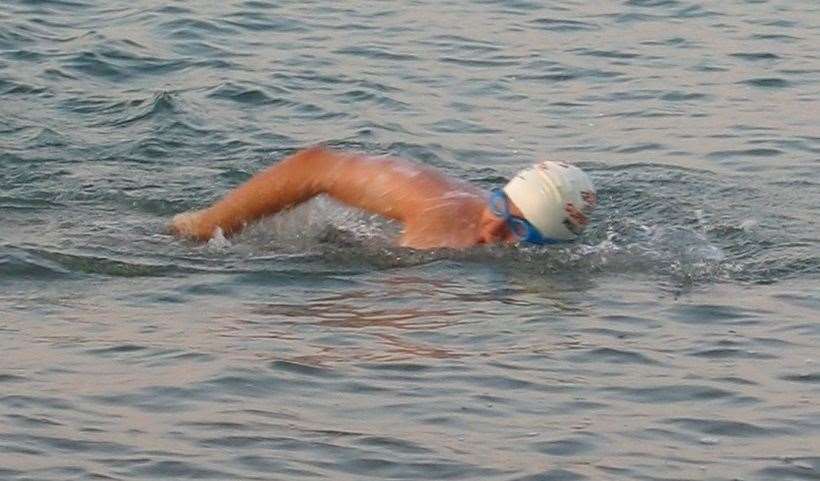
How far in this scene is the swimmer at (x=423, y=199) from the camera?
30.4 ft

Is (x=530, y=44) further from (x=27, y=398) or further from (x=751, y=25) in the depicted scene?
(x=27, y=398)

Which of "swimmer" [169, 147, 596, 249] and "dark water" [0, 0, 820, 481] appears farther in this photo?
"swimmer" [169, 147, 596, 249]

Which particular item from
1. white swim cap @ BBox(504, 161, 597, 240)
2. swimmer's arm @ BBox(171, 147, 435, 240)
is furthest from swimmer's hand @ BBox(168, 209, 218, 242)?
white swim cap @ BBox(504, 161, 597, 240)

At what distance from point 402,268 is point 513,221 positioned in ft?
2.10

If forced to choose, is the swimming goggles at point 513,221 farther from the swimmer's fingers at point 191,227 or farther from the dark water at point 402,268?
the swimmer's fingers at point 191,227

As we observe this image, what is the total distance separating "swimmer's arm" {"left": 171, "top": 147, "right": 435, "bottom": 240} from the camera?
940 centimetres

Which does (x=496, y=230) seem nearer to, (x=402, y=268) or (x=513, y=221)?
(x=513, y=221)

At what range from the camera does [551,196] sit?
9.20 meters

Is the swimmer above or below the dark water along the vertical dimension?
above

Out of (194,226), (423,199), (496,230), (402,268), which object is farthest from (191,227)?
(496,230)

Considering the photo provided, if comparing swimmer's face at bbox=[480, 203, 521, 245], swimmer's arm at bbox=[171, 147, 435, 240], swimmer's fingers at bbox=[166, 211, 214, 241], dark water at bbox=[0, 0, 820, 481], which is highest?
swimmer's arm at bbox=[171, 147, 435, 240]

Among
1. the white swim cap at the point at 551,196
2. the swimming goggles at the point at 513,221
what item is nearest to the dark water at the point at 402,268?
the swimming goggles at the point at 513,221

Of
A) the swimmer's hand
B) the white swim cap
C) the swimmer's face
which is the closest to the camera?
the white swim cap

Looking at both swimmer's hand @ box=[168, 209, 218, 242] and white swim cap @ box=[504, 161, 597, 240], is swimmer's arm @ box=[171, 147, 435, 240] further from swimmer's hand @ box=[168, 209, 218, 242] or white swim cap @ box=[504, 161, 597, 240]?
white swim cap @ box=[504, 161, 597, 240]
